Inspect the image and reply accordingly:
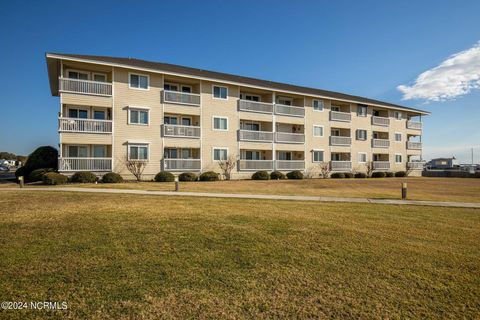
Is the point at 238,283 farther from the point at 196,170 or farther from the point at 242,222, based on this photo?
the point at 196,170

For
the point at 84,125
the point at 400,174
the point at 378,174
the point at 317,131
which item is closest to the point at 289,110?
the point at 317,131

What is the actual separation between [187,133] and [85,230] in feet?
69.3

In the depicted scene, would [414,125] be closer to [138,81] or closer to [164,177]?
[164,177]

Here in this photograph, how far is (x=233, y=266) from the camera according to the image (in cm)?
487

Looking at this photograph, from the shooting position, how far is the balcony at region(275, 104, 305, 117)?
108 feet

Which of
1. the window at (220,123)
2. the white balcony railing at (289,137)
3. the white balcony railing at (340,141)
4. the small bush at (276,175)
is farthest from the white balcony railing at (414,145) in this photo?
the window at (220,123)

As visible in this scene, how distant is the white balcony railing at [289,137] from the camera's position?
32675 millimetres

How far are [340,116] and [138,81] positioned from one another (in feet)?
Result: 89.4

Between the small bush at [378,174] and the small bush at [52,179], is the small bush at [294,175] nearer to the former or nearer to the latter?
the small bush at [378,174]

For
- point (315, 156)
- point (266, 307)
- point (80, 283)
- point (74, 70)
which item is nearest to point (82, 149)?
point (74, 70)

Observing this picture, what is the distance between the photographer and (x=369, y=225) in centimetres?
811

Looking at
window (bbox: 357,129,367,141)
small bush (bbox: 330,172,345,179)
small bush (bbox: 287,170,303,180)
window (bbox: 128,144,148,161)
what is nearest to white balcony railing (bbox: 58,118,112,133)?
window (bbox: 128,144,148,161)

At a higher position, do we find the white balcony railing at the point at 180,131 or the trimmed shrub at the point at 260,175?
the white balcony railing at the point at 180,131

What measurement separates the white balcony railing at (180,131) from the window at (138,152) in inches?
93.1
